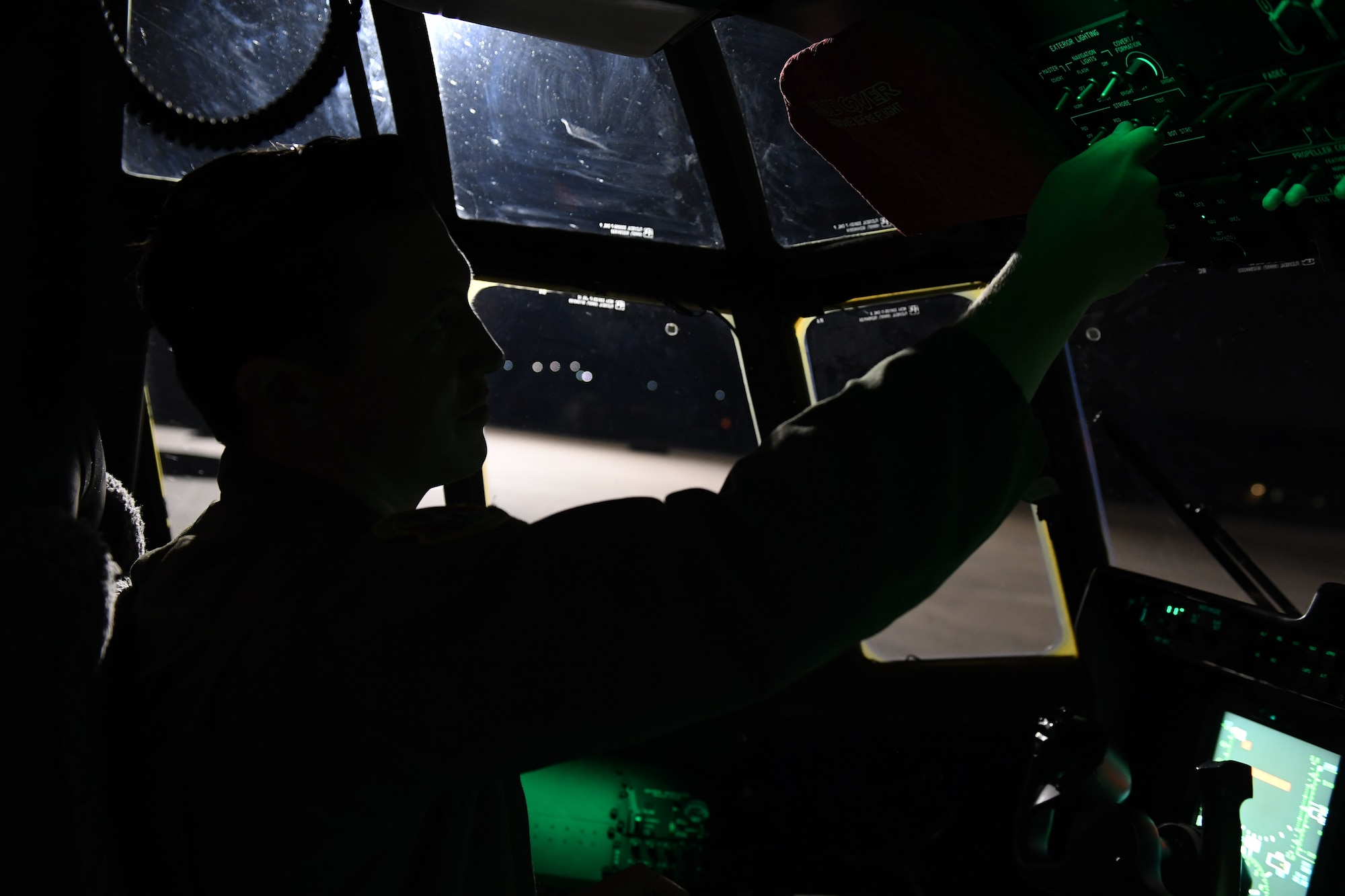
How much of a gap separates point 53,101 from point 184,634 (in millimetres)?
429

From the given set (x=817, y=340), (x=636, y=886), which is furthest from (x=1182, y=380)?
(x=636, y=886)

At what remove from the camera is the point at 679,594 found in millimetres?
474

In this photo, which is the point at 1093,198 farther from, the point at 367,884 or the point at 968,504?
the point at 367,884

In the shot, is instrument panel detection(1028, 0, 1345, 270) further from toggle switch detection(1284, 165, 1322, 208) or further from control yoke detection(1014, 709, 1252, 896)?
control yoke detection(1014, 709, 1252, 896)

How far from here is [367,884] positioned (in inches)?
22.8

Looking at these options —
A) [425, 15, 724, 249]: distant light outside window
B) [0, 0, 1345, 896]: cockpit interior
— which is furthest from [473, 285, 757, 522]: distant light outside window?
[425, 15, 724, 249]: distant light outside window

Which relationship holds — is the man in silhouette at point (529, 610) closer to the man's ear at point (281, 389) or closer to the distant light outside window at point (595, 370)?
the man's ear at point (281, 389)

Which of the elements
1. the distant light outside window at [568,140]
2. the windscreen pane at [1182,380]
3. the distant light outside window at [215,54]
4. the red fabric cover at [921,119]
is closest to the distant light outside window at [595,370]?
the distant light outside window at [568,140]

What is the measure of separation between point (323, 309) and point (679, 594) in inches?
14.8

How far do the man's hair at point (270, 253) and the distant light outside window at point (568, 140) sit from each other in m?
1.85

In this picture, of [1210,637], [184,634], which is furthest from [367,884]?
[1210,637]

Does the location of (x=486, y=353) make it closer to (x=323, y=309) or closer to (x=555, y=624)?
(x=323, y=309)

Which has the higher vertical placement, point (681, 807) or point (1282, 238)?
point (1282, 238)

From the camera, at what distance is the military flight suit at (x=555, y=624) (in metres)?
0.47
